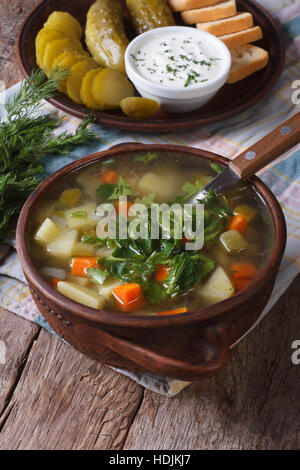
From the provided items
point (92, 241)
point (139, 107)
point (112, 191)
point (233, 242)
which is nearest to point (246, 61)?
point (139, 107)

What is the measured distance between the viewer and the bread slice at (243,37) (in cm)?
291

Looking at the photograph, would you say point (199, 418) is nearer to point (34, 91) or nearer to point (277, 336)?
point (277, 336)

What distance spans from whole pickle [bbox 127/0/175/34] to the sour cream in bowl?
0.40 ft

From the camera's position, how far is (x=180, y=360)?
1472 millimetres

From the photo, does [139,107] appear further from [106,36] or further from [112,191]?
[112,191]

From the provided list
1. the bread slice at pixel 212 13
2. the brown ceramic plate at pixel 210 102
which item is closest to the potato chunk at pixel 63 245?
the brown ceramic plate at pixel 210 102

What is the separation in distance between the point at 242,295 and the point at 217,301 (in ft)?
0.31

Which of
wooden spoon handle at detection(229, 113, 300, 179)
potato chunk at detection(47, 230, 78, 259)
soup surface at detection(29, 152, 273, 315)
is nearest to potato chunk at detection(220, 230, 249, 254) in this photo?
soup surface at detection(29, 152, 273, 315)

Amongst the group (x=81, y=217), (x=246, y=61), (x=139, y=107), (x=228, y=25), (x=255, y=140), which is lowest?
(x=255, y=140)

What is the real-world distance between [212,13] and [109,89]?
0.85 m

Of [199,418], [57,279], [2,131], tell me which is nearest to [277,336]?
[199,418]

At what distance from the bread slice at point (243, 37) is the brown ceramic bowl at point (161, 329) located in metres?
1.52

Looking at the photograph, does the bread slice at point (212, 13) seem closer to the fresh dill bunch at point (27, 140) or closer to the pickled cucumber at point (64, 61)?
the pickled cucumber at point (64, 61)

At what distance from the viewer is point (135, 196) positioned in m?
1.90
